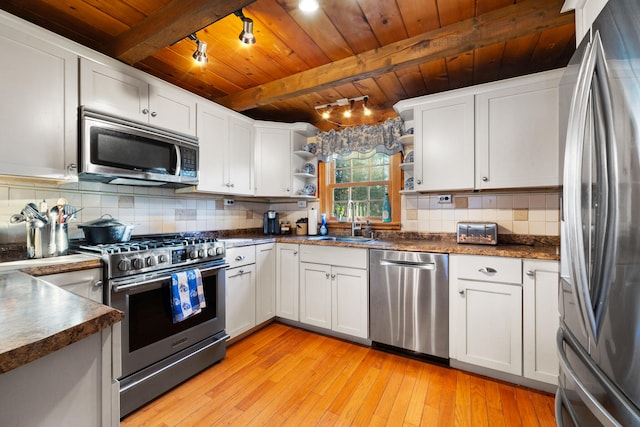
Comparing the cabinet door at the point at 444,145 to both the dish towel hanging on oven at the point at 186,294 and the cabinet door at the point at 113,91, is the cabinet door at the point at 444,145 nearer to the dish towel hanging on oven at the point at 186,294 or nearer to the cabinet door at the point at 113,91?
the dish towel hanging on oven at the point at 186,294

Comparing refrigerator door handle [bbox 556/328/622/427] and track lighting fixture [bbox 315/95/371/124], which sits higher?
track lighting fixture [bbox 315/95/371/124]

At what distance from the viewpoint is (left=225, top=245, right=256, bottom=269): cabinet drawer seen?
Result: 2.29m

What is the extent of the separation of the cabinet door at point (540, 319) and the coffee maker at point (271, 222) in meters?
2.41

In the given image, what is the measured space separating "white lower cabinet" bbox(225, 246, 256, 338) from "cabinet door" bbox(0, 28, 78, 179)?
4.03ft

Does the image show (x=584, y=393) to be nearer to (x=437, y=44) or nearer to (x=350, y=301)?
(x=350, y=301)

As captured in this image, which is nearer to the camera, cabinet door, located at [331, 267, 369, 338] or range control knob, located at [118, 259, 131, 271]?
range control knob, located at [118, 259, 131, 271]

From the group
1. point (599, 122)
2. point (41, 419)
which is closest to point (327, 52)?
point (599, 122)

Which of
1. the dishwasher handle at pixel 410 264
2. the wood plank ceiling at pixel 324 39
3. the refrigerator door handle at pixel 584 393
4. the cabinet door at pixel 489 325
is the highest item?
the wood plank ceiling at pixel 324 39

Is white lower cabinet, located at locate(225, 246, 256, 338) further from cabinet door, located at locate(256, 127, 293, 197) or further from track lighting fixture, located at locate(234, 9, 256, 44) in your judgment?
track lighting fixture, located at locate(234, 9, 256, 44)

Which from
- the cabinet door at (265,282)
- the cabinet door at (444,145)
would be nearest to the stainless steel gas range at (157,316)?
the cabinet door at (265,282)

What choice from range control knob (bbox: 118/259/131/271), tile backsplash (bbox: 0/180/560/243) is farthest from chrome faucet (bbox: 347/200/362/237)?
range control knob (bbox: 118/259/131/271)

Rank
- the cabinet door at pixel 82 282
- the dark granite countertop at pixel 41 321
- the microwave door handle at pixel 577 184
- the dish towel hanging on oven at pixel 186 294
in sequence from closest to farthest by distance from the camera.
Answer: the dark granite countertop at pixel 41 321, the microwave door handle at pixel 577 184, the cabinet door at pixel 82 282, the dish towel hanging on oven at pixel 186 294

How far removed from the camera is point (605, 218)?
0.74 metres

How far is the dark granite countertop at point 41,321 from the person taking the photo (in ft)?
1.67
